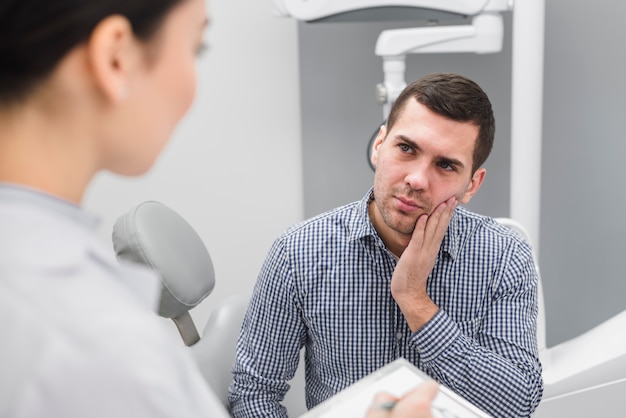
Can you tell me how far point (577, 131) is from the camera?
6.77 ft

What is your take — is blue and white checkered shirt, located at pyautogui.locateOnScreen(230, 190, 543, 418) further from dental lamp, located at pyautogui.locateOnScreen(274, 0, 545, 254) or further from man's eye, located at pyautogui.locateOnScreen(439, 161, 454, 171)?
dental lamp, located at pyautogui.locateOnScreen(274, 0, 545, 254)

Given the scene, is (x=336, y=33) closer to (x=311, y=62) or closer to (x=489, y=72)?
(x=311, y=62)

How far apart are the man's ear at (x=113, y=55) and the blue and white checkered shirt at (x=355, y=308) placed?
3.09 ft

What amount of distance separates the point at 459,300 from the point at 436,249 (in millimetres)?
119

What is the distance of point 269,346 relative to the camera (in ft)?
4.41

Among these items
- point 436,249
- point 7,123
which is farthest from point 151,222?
point 7,123

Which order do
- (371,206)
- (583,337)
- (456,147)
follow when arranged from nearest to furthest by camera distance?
(456,147) → (371,206) → (583,337)

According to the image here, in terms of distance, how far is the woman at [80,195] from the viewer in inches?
14.7

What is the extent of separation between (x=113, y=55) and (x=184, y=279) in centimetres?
96

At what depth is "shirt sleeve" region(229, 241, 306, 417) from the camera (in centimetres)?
133

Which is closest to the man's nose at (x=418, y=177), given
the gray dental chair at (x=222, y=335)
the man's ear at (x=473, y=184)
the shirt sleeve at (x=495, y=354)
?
the man's ear at (x=473, y=184)

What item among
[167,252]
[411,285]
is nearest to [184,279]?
[167,252]

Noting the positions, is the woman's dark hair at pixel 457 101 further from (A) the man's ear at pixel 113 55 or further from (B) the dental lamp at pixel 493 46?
(A) the man's ear at pixel 113 55

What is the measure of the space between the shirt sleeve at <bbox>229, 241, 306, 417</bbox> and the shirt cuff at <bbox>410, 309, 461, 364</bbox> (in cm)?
23
